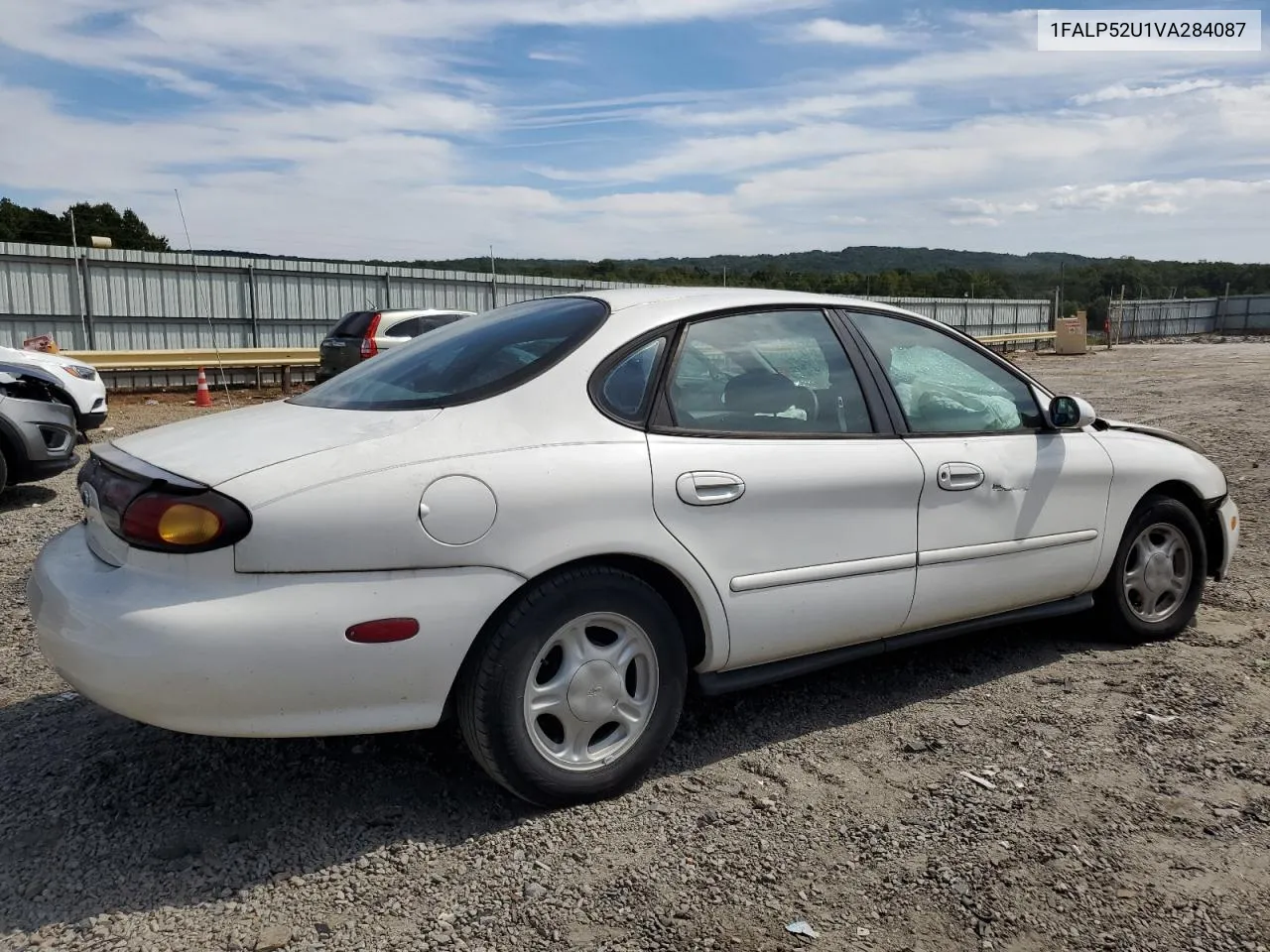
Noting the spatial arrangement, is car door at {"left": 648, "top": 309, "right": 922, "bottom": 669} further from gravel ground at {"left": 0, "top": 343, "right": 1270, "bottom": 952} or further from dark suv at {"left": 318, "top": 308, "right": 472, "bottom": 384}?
dark suv at {"left": 318, "top": 308, "right": 472, "bottom": 384}

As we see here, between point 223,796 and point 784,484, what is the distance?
197 centimetres

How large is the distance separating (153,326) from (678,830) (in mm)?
20504

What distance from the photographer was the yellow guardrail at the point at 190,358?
17.5m

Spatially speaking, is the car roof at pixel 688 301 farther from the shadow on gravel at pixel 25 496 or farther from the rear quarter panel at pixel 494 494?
the shadow on gravel at pixel 25 496

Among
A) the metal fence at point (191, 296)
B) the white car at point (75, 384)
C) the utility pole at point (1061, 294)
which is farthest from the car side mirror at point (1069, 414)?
the utility pole at point (1061, 294)

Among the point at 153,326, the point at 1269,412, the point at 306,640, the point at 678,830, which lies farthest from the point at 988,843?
the point at 153,326

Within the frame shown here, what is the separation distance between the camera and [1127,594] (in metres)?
4.49

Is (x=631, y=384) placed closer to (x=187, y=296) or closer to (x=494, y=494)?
(x=494, y=494)

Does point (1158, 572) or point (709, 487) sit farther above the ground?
point (709, 487)

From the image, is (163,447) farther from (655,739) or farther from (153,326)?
(153,326)

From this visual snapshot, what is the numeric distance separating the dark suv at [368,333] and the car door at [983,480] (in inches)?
502

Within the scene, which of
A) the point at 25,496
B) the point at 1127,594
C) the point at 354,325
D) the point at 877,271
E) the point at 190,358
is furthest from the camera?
the point at 877,271

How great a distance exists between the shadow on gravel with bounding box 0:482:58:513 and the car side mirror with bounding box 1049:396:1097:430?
6.99m

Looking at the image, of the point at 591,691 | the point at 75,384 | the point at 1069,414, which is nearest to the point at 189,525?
the point at 591,691
